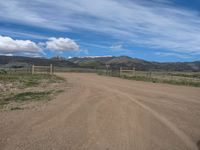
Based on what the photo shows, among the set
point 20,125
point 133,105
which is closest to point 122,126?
point 20,125

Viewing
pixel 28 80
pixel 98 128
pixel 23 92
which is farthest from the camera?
pixel 28 80

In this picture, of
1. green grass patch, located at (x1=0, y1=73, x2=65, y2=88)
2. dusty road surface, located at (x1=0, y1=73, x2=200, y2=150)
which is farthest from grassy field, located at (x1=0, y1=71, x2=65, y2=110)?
dusty road surface, located at (x1=0, y1=73, x2=200, y2=150)

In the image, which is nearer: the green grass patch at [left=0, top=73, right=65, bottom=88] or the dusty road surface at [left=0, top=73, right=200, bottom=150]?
the dusty road surface at [left=0, top=73, right=200, bottom=150]

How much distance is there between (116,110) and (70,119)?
256 centimetres

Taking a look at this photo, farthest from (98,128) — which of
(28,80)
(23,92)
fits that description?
(28,80)

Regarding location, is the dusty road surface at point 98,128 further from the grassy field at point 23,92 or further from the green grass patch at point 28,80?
the green grass patch at point 28,80

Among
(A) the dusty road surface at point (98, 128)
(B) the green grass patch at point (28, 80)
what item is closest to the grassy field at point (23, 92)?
(B) the green grass patch at point (28, 80)

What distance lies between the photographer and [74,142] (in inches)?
272

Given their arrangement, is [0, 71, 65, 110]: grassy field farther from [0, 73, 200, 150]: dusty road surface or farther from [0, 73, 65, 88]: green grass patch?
[0, 73, 200, 150]: dusty road surface

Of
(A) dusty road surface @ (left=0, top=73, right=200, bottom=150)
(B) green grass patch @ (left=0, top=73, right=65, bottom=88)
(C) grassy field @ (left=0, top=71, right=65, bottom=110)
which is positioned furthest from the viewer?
(B) green grass patch @ (left=0, top=73, right=65, bottom=88)

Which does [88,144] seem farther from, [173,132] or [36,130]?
[173,132]

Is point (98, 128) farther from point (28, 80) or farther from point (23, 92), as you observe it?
point (28, 80)

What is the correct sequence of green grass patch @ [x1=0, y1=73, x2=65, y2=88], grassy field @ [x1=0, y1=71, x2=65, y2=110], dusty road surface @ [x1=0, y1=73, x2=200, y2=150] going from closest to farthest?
dusty road surface @ [x1=0, y1=73, x2=200, y2=150], grassy field @ [x1=0, y1=71, x2=65, y2=110], green grass patch @ [x1=0, y1=73, x2=65, y2=88]

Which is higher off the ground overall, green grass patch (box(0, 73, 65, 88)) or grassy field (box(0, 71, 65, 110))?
green grass patch (box(0, 73, 65, 88))
